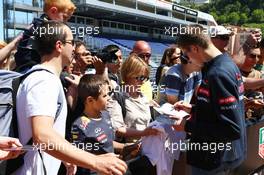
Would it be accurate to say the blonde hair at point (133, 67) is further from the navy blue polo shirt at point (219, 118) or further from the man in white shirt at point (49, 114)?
the man in white shirt at point (49, 114)

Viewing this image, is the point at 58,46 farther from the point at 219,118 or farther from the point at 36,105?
the point at 219,118

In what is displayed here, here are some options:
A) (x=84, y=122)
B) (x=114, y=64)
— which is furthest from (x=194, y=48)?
(x=114, y=64)

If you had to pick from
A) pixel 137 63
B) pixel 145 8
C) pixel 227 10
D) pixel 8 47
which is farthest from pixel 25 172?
pixel 227 10

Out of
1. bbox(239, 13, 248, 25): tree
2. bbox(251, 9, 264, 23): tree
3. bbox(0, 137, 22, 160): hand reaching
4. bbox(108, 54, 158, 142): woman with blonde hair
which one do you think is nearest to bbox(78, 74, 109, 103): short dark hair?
bbox(108, 54, 158, 142): woman with blonde hair

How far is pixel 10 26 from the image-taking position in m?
23.9

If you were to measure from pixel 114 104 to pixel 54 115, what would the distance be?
1.48 meters

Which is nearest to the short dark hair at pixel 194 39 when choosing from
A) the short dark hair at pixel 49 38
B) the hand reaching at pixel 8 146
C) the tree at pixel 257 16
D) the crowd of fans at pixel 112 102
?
the crowd of fans at pixel 112 102

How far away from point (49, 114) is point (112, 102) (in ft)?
4.99

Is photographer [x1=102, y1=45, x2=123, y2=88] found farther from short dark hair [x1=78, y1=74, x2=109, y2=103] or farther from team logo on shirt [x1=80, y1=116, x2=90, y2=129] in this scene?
team logo on shirt [x1=80, y1=116, x2=90, y2=129]

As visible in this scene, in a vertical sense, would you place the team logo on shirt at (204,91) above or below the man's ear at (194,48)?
below

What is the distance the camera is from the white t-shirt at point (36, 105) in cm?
185

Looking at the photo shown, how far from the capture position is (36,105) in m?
1.84

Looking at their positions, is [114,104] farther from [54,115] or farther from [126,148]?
[54,115]

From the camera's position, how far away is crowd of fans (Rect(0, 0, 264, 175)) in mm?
1862
